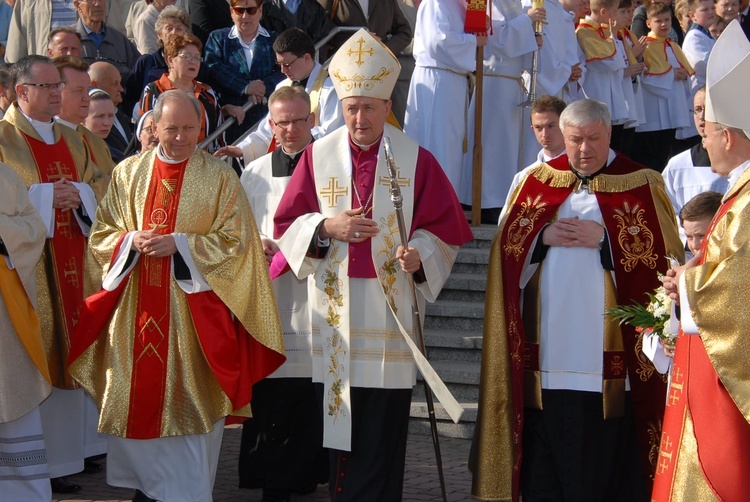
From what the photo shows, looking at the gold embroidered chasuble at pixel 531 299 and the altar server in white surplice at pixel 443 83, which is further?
the altar server in white surplice at pixel 443 83

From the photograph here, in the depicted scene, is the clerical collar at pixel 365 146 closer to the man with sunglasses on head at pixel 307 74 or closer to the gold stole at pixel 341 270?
the gold stole at pixel 341 270

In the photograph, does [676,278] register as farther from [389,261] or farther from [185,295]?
[185,295]

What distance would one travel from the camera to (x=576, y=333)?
20.6 feet

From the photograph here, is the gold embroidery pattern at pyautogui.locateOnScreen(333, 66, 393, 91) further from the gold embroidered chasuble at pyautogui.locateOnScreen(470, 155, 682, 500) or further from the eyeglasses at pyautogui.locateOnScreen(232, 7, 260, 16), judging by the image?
the eyeglasses at pyautogui.locateOnScreen(232, 7, 260, 16)

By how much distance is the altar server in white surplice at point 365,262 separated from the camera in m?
6.20

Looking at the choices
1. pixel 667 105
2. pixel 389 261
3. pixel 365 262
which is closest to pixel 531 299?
pixel 389 261

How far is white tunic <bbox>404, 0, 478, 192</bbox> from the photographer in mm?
9828

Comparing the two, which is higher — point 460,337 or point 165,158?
point 165,158

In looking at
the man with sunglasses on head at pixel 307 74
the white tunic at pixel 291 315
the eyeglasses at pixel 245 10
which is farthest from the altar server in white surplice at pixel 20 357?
the eyeglasses at pixel 245 10

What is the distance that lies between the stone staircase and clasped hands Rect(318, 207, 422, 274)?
8.36 feet

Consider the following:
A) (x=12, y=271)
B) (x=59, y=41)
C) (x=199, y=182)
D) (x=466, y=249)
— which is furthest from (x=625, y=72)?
(x=12, y=271)

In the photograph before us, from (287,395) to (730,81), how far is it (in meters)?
3.50

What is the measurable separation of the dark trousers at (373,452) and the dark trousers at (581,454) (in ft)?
2.54

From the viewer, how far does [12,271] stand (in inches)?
260
